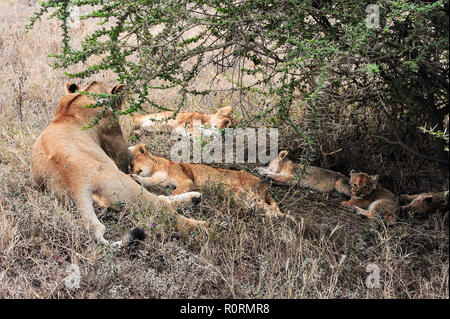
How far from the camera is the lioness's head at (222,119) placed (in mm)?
6113

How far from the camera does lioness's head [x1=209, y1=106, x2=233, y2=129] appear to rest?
20.1 feet

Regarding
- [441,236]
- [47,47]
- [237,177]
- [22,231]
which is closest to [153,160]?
[237,177]

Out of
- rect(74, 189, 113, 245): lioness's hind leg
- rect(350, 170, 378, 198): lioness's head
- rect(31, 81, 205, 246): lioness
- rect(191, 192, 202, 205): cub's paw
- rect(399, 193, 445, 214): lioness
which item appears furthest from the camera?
rect(350, 170, 378, 198): lioness's head

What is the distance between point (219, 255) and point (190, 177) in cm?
154

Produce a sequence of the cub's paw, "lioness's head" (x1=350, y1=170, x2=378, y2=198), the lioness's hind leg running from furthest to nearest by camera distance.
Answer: "lioness's head" (x1=350, y1=170, x2=378, y2=198) → the cub's paw → the lioness's hind leg

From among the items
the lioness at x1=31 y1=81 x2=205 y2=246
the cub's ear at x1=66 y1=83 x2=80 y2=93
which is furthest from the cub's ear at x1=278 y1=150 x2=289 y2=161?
the cub's ear at x1=66 y1=83 x2=80 y2=93

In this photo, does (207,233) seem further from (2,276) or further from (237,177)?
(2,276)

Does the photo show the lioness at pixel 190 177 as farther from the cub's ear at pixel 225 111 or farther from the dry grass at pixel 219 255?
the cub's ear at pixel 225 111

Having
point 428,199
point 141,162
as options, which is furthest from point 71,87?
point 428,199

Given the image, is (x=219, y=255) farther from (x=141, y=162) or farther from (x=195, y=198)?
(x=141, y=162)

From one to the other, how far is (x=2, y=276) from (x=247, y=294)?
1630 millimetres

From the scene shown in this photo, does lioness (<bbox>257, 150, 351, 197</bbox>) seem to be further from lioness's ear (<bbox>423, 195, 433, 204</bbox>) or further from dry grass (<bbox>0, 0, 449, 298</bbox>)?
lioness's ear (<bbox>423, 195, 433, 204</bbox>)

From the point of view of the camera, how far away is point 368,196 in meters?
4.93

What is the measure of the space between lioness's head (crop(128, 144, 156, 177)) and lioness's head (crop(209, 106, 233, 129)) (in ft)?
3.70
